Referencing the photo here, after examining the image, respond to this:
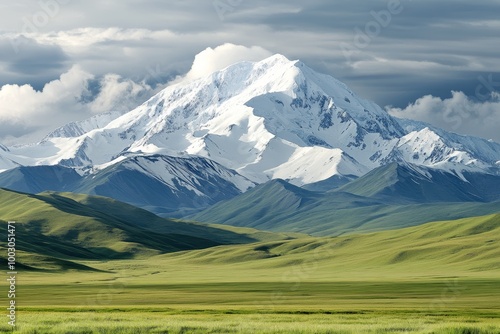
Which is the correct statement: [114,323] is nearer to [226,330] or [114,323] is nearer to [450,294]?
[226,330]

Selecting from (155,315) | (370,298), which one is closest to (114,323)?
(155,315)

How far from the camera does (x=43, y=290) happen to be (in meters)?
156

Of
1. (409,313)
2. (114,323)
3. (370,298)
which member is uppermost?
(114,323)

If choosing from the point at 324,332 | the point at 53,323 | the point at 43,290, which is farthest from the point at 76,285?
the point at 324,332

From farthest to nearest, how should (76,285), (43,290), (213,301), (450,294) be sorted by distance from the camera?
(76,285) → (43,290) → (450,294) → (213,301)

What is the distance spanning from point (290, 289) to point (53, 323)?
9197 cm

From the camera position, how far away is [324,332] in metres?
67.2

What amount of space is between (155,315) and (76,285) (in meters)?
88.6

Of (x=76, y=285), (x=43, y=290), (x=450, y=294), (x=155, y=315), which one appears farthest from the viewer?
(x=76, y=285)

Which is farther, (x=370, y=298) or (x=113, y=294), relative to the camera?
(x=113, y=294)

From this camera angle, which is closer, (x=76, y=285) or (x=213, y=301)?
(x=213, y=301)

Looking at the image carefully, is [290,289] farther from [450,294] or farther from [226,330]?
[226,330]

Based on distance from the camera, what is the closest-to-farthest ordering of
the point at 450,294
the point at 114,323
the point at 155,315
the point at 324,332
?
the point at 324,332
the point at 114,323
the point at 155,315
the point at 450,294

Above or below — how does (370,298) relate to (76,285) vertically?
above
